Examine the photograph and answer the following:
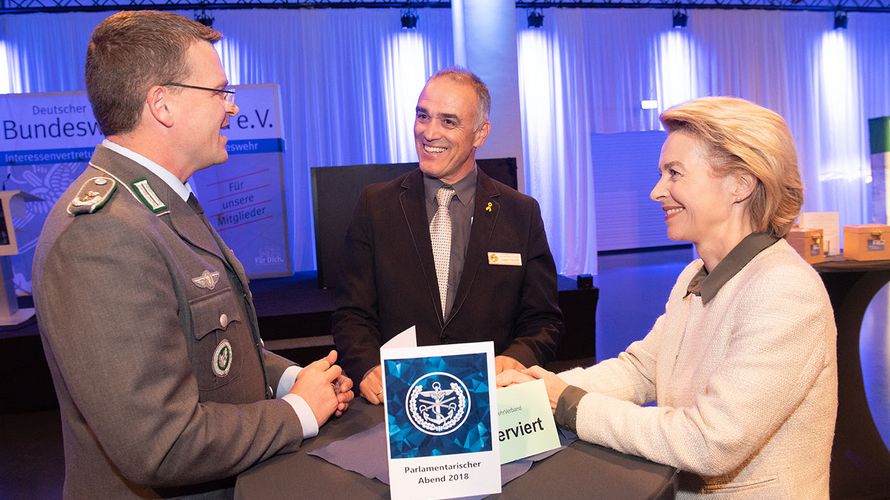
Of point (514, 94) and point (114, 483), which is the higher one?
point (514, 94)

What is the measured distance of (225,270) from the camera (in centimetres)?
146

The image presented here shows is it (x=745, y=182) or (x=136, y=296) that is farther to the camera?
(x=745, y=182)

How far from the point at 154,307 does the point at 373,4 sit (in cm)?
936

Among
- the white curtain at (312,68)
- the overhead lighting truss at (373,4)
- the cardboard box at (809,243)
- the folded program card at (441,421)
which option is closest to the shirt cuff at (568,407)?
the folded program card at (441,421)

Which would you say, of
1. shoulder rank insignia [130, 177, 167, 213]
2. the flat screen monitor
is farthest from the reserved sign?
the flat screen monitor

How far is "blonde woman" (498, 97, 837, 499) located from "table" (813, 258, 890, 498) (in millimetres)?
1688

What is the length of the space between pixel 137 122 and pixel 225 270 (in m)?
0.35

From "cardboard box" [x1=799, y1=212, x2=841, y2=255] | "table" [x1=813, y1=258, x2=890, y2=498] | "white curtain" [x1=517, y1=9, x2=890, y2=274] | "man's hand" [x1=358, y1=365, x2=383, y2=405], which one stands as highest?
"white curtain" [x1=517, y1=9, x2=890, y2=274]

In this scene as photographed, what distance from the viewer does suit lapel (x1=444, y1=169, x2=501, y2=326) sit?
85.7 inches

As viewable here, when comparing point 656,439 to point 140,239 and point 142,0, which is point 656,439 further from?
point 142,0

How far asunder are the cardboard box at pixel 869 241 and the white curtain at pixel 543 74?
23.1 feet

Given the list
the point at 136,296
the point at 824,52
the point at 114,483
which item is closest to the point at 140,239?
the point at 136,296

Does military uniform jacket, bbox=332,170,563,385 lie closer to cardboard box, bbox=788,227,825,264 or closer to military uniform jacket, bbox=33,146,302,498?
military uniform jacket, bbox=33,146,302,498

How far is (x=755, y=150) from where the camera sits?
1438 millimetres
